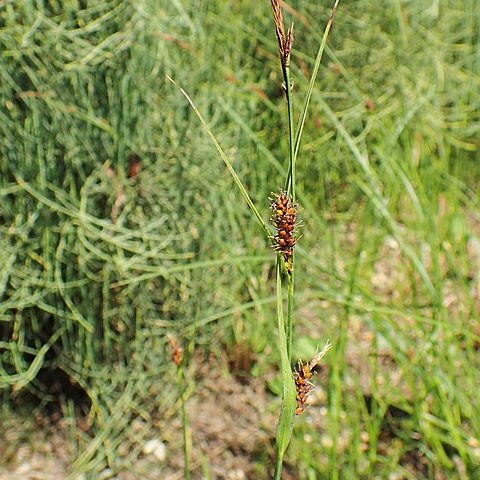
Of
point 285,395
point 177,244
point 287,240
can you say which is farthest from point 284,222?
point 177,244

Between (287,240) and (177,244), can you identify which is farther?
(177,244)

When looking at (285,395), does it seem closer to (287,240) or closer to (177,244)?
(287,240)

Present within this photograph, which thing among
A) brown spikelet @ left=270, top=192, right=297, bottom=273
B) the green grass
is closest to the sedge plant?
brown spikelet @ left=270, top=192, right=297, bottom=273

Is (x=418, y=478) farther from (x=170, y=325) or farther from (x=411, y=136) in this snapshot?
(x=411, y=136)

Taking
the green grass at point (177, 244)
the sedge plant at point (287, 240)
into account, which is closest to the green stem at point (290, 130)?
the sedge plant at point (287, 240)

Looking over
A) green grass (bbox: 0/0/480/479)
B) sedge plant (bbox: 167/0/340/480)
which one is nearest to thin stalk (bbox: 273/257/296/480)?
→ sedge plant (bbox: 167/0/340/480)

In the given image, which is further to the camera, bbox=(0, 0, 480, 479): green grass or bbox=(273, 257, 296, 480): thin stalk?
bbox=(0, 0, 480, 479): green grass

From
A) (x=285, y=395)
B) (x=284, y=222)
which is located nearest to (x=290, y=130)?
(x=284, y=222)

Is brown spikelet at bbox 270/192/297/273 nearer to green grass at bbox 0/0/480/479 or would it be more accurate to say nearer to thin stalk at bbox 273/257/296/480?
thin stalk at bbox 273/257/296/480

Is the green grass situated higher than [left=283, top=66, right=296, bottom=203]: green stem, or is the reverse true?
[left=283, top=66, right=296, bottom=203]: green stem

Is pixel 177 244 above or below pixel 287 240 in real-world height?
below
